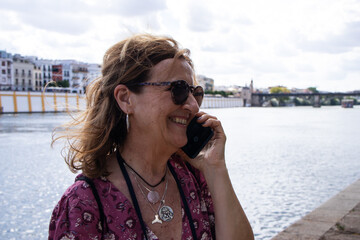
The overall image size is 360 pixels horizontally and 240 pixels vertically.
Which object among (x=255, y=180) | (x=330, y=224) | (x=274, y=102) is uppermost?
(x=330, y=224)

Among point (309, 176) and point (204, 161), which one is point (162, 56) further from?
point (309, 176)

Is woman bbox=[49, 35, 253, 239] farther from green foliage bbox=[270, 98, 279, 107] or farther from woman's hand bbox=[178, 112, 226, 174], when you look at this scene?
green foliage bbox=[270, 98, 279, 107]

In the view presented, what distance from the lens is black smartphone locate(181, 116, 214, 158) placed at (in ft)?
4.91

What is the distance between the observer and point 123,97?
1371 mm

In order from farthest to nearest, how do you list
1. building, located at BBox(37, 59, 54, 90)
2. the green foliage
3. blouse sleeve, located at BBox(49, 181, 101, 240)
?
the green foliage < building, located at BBox(37, 59, 54, 90) < blouse sleeve, located at BBox(49, 181, 101, 240)

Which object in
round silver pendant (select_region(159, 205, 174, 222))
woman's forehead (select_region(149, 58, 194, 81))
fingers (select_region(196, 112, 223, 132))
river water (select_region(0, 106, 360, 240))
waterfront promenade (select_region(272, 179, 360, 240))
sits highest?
woman's forehead (select_region(149, 58, 194, 81))

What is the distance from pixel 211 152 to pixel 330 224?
3.11 m

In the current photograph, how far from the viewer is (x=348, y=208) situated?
4773 mm

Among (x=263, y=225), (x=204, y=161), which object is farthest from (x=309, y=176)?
(x=204, y=161)

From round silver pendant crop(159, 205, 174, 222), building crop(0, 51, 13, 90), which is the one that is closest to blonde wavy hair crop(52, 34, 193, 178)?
round silver pendant crop(159, 205, 174, 222)

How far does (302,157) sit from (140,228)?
1222 centimetres

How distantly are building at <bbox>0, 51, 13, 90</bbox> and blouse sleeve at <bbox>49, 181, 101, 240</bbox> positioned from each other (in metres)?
74.8

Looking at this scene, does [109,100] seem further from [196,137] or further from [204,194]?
[204,194]

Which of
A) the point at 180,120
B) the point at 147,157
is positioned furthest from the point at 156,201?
the point at 180,120
